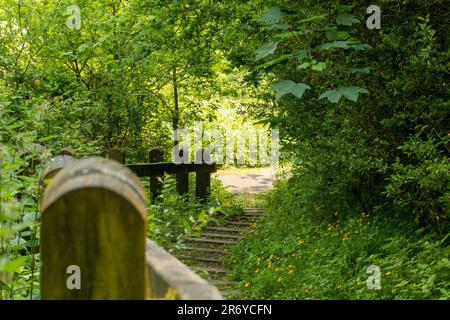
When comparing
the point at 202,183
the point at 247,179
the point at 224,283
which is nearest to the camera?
the point at 224,283

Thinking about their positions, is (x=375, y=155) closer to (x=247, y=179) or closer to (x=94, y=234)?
(x=94, y=234)

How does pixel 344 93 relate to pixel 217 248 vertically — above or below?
above

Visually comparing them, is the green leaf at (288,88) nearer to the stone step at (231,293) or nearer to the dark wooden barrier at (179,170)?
the stone step at (231,293)

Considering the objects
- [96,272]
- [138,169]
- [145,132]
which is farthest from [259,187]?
[96,272]

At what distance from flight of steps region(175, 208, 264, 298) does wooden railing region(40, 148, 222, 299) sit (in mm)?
4779

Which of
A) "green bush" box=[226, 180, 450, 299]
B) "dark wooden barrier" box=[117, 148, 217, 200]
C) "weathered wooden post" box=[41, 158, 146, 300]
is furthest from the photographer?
"dark wooden barrier" box=[117, 148, 217, 200]

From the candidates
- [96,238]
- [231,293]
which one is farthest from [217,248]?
[96,238]

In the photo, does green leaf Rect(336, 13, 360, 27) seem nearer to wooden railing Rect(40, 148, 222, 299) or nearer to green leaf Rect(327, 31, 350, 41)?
green leaf Rect(327, 31, 350, 41)

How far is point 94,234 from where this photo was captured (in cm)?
124

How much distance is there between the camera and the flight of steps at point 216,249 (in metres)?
6.86

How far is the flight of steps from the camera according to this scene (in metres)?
6.86

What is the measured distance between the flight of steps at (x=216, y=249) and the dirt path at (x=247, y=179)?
5122 millimetres

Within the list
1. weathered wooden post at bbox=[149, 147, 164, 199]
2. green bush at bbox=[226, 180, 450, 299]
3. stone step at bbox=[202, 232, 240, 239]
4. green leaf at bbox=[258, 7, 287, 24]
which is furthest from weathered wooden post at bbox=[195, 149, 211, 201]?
green leaf at bbox=[258, 7, 287, 24]
